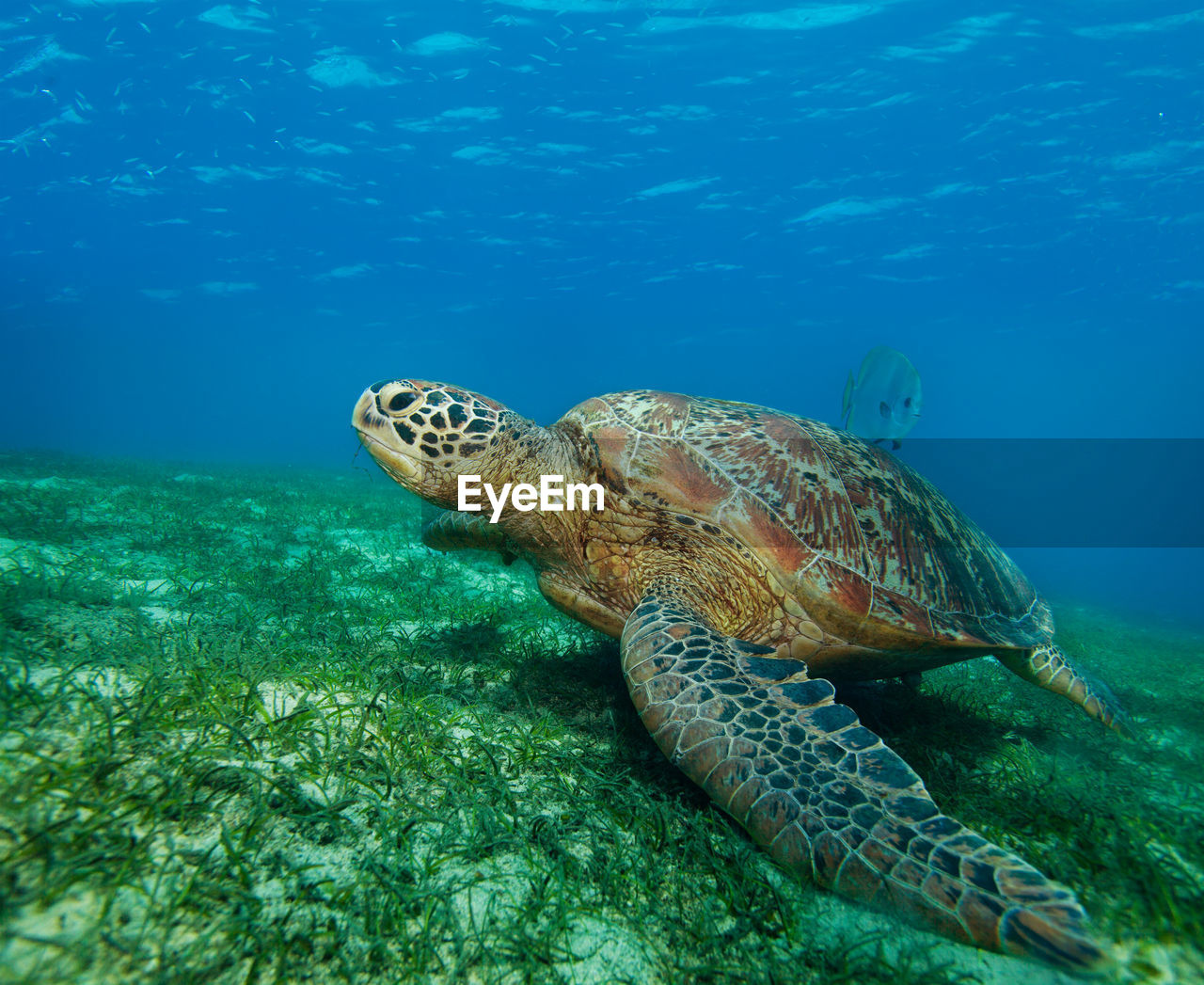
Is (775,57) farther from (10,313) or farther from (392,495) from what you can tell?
(10,313)

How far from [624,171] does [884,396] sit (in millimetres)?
24486

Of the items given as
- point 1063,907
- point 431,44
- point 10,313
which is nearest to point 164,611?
point 1063,907

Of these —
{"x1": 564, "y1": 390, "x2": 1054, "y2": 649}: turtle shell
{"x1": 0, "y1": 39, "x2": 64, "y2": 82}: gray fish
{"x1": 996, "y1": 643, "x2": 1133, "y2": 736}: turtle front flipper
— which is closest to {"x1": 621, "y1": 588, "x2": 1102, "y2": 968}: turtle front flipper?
{"x1": 564, "y1": 390, "x2": 1054, "y2": 649}: turtle shell

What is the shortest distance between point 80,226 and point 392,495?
110 feet

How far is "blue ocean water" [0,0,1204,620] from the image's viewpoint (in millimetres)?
17234

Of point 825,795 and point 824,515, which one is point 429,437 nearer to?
point 824,515

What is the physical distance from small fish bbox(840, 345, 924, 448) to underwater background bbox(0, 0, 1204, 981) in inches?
125

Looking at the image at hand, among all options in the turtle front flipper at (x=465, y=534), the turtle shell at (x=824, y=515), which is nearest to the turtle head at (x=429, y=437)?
the turtle front flipper at (x=465, y=534)

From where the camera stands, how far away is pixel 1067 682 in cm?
300

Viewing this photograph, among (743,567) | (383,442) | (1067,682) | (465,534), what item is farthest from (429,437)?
(1067,682)

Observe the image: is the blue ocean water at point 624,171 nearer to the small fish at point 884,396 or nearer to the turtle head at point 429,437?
the small fish at point 884,396

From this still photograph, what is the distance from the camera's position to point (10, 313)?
42.9 meters

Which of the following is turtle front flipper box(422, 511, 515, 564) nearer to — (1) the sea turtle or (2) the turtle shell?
(1) the sea turtle

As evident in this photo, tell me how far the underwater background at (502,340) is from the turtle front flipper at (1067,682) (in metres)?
0.17
